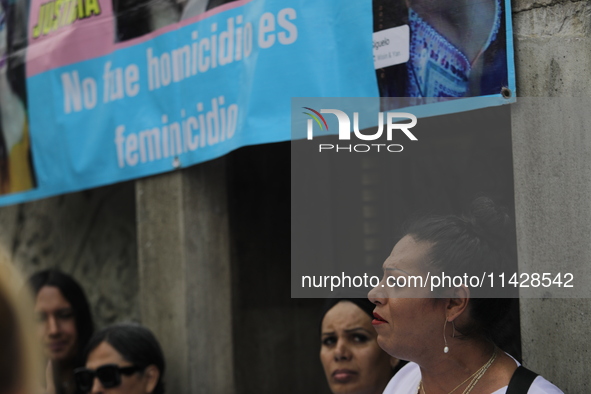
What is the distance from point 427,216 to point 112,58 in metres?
3.08

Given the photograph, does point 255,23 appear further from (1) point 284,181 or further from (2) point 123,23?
(1) point 284,181

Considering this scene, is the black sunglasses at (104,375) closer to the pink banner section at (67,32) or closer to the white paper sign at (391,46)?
the pink banner section at (67,32)

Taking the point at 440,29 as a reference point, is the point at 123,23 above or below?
above

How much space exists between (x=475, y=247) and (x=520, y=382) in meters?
0.46

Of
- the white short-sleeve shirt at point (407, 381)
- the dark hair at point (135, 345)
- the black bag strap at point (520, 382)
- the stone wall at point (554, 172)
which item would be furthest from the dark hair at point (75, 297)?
the black bag strap at point (520, 382)

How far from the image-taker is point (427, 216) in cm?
294

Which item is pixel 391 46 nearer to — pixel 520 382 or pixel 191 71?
pixel 191 71

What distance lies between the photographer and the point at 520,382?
277 cm

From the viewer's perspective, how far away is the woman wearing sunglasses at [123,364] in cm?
482

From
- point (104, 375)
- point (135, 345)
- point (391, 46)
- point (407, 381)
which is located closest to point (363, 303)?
point (407, 381)

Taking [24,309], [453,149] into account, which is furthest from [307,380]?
[24,309]

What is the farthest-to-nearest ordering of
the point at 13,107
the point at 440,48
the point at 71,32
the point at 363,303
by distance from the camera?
the point at 13,107, the point at 71,32, the point at 363,303, the point at 440,48

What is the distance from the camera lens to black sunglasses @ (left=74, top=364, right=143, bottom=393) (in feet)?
15.8
